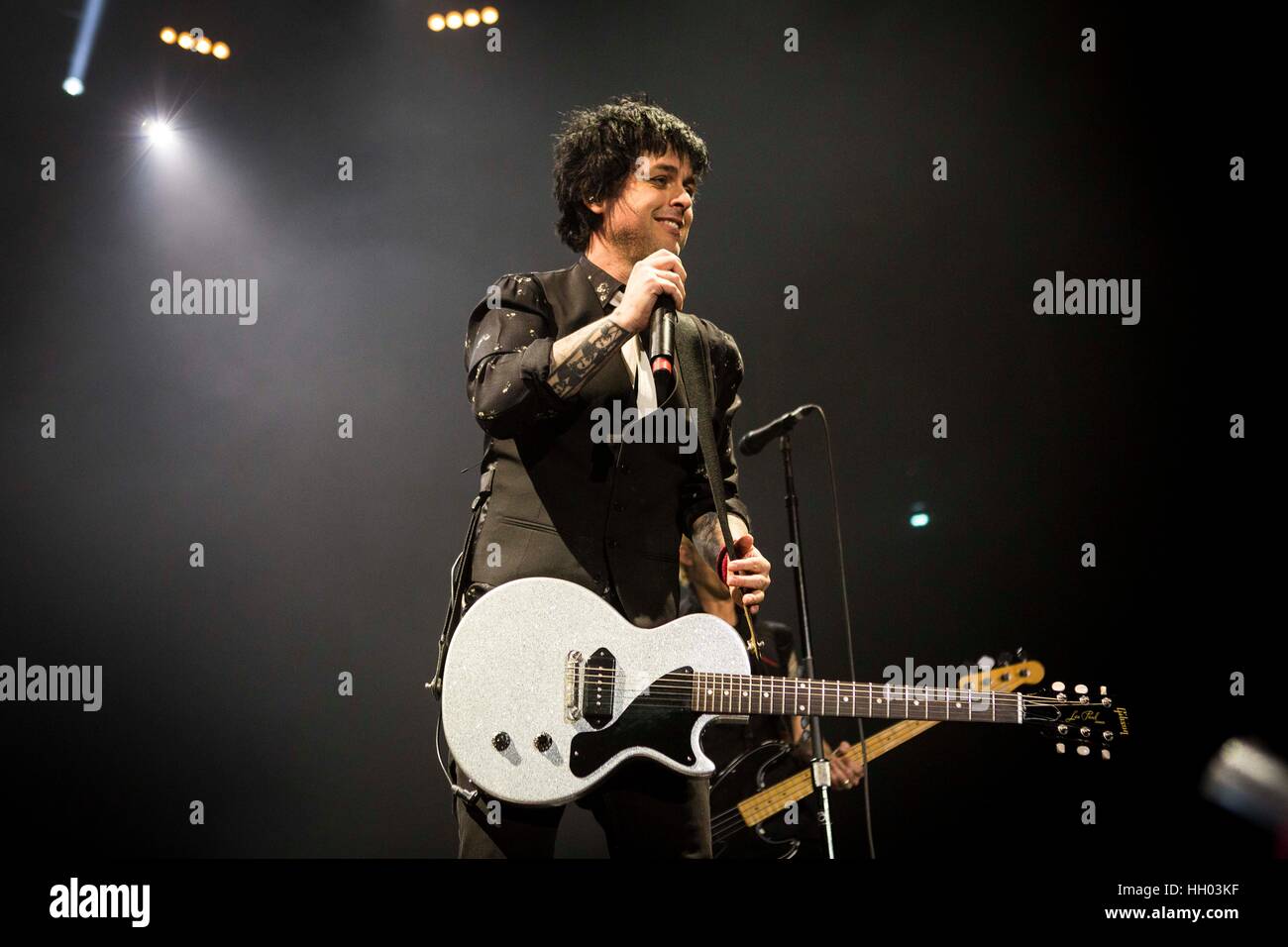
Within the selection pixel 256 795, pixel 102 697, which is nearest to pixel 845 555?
pixel 256 795

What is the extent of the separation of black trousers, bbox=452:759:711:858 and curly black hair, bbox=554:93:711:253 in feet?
4.67

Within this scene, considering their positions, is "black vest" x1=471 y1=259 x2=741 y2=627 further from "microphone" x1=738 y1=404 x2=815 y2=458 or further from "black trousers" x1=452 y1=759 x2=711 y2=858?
"microphone" x1=738 y1=404 x2=815 y2=458

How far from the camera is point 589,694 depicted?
6.68 ft

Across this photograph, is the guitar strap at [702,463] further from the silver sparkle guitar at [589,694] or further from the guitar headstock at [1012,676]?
the guitar headstock at [1012,676]

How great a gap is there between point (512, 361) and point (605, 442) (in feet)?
1.04

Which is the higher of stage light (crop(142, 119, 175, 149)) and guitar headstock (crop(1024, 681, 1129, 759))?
stage light (crop(142, 119, 175, 149))

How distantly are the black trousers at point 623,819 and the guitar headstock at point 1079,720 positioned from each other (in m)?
0.81

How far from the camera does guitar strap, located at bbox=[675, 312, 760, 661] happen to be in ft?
7.09

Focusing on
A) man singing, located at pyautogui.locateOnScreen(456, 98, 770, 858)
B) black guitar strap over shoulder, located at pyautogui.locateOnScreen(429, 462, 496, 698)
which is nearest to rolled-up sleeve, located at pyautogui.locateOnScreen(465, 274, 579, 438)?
man singing, located at pyautogui.locateOnScreen(456, 98, 770, 858)

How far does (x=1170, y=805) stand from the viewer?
3740mm

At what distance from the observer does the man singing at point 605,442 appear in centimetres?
201

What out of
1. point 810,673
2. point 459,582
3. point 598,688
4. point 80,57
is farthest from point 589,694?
point 80,57

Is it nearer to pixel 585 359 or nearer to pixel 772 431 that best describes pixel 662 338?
pixel 585 359
